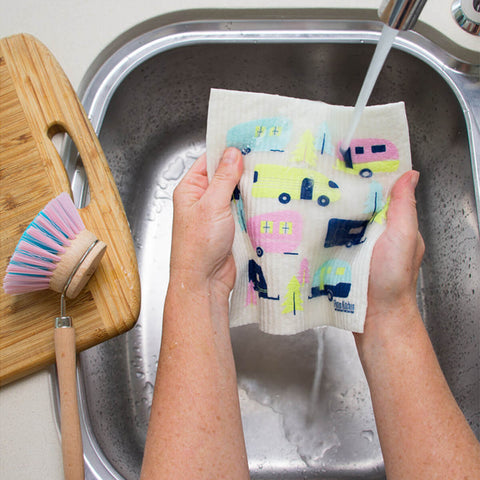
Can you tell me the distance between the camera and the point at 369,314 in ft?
1.88

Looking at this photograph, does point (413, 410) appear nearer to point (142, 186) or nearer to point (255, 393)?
point (255, 393)

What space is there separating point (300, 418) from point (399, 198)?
0.39 metres

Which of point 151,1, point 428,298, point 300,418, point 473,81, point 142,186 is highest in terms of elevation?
point 151,1

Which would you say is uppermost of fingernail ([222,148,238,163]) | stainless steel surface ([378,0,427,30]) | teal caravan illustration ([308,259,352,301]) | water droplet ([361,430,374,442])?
stainless steel surface ([378,0,427,30])

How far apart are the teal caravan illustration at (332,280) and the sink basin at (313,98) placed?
19 cm

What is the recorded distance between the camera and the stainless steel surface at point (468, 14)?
611mm

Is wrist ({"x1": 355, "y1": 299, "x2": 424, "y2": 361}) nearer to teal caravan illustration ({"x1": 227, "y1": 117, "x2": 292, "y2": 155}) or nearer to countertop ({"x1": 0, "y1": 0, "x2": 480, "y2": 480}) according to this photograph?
teal caravan illustration ({"x1": 227, "y1": 117, "x2": 292, "y2": 155})

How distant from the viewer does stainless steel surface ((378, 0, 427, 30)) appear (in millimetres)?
370

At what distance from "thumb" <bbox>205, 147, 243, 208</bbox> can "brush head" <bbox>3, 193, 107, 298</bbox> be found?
0.51 feet

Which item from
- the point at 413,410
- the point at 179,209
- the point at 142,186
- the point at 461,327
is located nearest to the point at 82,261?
the point at 179,209

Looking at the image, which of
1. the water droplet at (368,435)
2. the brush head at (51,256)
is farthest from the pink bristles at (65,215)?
the water droplet at (368,435)

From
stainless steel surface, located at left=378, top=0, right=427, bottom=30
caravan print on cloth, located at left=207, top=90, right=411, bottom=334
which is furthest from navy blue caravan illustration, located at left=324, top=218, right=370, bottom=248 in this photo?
stainless steel surface, located at left=378, top=0, right=427, bottom=30

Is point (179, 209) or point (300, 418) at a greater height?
point (179, 209)

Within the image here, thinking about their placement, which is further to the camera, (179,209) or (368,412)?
(368,412)
